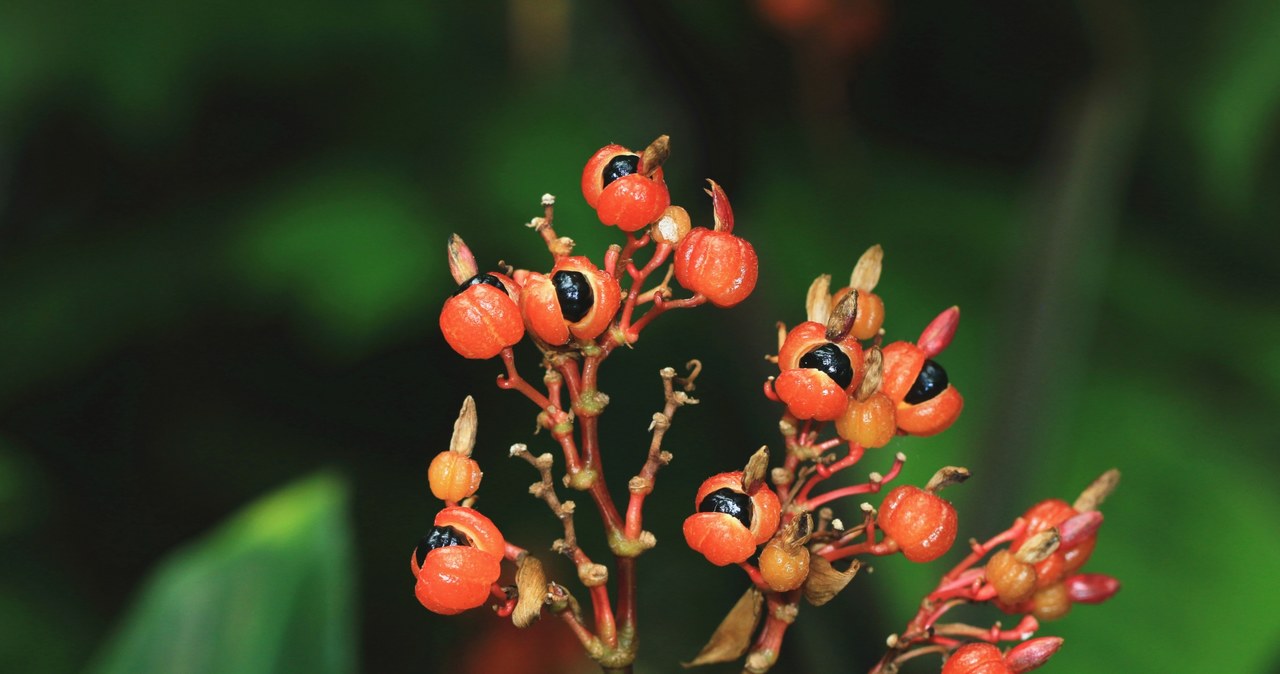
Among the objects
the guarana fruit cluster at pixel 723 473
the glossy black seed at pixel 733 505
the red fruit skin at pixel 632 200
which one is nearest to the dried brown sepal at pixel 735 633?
the guarana fruit cluster at pixel 723 473

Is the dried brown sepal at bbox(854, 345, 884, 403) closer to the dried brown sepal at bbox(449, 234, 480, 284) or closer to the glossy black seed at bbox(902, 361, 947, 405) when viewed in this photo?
the glossy black seed at bbox(902, 361, 947, 405)

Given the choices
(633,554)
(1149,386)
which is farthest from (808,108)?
(633,554)

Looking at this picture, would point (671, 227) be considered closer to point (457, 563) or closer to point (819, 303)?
point (819, 303)

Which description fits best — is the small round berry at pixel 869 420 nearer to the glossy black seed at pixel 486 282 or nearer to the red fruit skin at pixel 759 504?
the red fruit skin at pixel 759 504

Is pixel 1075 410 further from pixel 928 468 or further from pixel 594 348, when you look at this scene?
pixel 594 348

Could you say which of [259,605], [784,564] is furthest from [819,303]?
[259,605]

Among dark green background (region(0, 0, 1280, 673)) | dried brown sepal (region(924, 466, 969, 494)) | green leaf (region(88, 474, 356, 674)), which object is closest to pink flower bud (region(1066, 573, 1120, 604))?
dried brown sepal (region(924, 466, 969, 494))
